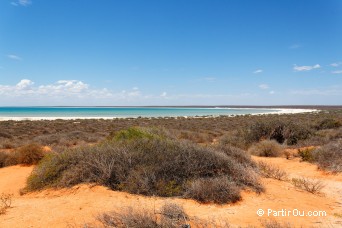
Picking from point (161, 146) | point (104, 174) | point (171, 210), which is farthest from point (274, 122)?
point (171, 210)

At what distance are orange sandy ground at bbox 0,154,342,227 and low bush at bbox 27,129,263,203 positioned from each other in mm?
353

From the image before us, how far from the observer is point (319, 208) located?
661 centimetres

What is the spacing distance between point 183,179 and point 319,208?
3159 millimetres

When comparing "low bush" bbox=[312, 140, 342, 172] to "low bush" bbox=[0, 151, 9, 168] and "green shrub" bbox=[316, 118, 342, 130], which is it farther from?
"low bush" bbox=[0, 151, 9, 168]

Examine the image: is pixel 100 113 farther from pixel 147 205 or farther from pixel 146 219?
pixel 146 219

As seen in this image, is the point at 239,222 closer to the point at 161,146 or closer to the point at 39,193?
the point at 161,146

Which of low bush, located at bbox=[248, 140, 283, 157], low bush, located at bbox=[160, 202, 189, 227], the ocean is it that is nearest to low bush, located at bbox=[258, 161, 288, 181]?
low bush, located at bbox=[248, 140, 283, 157]

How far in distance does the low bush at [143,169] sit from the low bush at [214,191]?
144 millimetres

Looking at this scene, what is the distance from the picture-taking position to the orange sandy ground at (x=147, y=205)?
18.2 feet

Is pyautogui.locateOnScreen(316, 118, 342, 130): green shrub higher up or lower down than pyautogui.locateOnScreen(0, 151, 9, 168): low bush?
higher up

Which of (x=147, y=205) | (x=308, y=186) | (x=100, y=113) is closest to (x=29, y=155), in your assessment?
(x=147, y=205)

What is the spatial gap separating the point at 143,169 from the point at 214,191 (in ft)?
6.22

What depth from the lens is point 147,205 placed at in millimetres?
6223

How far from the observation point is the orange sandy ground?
5.56 metres
